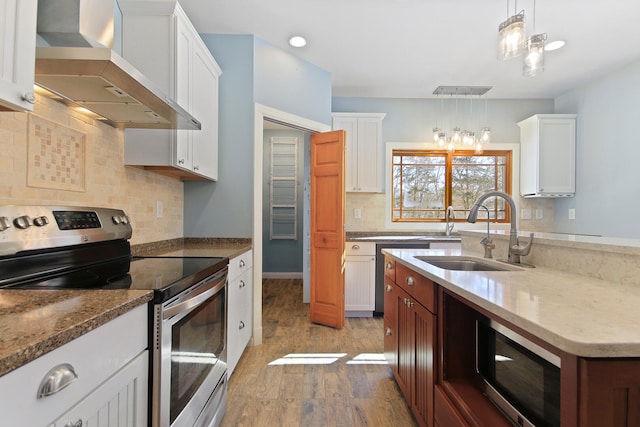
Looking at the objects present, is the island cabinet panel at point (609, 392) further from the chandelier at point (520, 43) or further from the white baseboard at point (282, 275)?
the white baseboard at point (282, 275)

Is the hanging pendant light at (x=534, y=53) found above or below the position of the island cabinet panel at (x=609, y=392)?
above

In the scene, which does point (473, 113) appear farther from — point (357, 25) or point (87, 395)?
point (87, 395)

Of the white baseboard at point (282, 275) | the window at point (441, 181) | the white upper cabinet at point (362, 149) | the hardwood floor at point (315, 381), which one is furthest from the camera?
the white baseboard at point (282, 275)

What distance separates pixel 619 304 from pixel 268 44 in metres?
2.97

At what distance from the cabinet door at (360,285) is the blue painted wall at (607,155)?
8.53ft

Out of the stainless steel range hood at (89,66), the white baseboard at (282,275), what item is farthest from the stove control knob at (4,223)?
the white baseboard at (282,275)

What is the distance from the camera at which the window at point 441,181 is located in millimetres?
4156

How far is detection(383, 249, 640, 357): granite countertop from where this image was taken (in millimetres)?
638

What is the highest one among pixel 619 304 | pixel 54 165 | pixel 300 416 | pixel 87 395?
pixel 54 165

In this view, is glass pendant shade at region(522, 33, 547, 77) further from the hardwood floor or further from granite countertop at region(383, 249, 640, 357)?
the hardwood floor

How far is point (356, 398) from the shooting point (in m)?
1.91

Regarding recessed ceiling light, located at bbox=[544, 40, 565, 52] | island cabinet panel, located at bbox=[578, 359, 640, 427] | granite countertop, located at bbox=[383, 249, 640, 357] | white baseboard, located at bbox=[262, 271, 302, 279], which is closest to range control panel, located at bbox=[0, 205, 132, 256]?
granite countertop, located at bbox=[383, 249, 640, 357]

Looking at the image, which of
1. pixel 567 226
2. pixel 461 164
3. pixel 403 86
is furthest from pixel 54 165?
pixel 567 226

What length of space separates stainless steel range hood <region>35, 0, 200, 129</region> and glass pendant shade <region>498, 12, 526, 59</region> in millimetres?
1739
